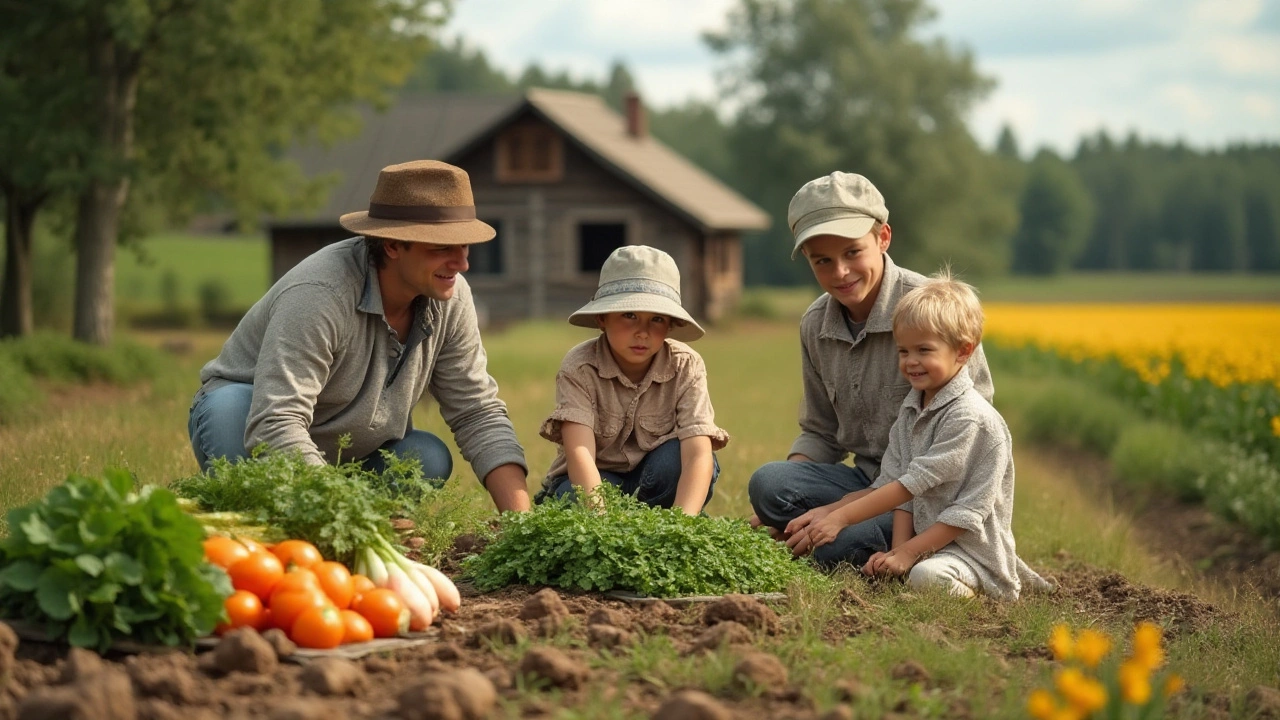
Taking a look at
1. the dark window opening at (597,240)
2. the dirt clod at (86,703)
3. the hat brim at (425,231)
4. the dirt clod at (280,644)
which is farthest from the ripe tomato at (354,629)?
the dark window opening at (597,240)

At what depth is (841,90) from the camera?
167ft

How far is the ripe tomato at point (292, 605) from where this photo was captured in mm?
4047

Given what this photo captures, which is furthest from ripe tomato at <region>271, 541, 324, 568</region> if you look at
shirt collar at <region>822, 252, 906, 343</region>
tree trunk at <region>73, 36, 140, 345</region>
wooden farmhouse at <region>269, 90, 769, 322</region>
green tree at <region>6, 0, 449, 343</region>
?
wooden farmhouse at <region>269, 90, 769, 322</region>

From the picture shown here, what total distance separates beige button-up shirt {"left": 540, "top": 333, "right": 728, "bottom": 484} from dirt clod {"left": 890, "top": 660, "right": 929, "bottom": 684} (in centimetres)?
217

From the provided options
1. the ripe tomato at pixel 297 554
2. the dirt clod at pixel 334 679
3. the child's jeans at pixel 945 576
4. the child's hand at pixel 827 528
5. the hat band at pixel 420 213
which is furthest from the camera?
the hat band at pixel 420 213

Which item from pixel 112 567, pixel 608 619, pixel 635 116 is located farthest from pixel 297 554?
pixel 635 116

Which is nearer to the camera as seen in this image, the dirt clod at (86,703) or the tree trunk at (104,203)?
the dirt clod at (86,703)

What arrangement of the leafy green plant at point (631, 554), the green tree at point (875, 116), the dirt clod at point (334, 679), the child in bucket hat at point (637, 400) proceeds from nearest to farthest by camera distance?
the dirt clod at point (334, 679), the leafy green plant at point (631, 554), the child in bucket hat at point (637, 400), the green tree at point (875, 116)

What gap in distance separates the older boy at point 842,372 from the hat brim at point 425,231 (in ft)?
4.33

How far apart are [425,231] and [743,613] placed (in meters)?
2.10

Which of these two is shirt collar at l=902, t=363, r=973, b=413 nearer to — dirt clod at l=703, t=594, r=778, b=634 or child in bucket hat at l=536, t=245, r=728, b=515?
child in bucket hat at l=536, t=245, r=728, b=515

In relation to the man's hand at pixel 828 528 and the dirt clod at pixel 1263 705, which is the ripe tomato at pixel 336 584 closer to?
the man's hand at pixel 828 528

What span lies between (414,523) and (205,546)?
3.51 feet

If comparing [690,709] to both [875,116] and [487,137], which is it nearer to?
[487,137]
